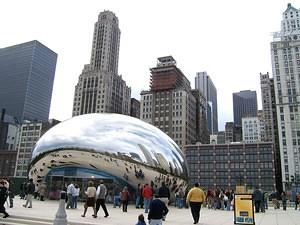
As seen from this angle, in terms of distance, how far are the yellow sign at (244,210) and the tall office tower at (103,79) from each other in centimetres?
13430

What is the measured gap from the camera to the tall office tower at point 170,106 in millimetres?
138000

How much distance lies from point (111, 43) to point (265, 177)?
9924 cm

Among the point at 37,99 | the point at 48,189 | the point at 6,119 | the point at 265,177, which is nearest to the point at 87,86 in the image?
the point at 6,119

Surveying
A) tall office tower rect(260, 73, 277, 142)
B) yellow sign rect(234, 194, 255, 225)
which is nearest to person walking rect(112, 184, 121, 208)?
yellow sign rect(234, 194, 255, 225)

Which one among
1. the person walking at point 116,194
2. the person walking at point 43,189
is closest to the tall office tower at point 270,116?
the person walking at point 116,194

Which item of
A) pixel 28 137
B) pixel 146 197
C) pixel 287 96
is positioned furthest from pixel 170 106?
pixel 146 197

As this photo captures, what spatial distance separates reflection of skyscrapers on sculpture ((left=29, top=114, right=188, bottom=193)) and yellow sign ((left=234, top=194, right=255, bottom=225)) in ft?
35.6

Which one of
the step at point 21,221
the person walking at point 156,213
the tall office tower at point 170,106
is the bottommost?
the step at point 21,221

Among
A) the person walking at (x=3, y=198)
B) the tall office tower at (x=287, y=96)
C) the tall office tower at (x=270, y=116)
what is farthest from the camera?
the tall office tower at (x=270, y=116)

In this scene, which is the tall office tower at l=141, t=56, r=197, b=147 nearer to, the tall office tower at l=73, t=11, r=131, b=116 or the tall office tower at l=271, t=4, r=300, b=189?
the tall office tower at l=73, t=11, r=131, b=116

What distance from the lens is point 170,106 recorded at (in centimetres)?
14200

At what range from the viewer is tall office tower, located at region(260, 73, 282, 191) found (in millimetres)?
132625

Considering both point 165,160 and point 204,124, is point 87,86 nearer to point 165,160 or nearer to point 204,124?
point 204,124

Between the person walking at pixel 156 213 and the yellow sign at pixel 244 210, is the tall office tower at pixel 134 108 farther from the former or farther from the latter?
the person walking at pixel 156 213
